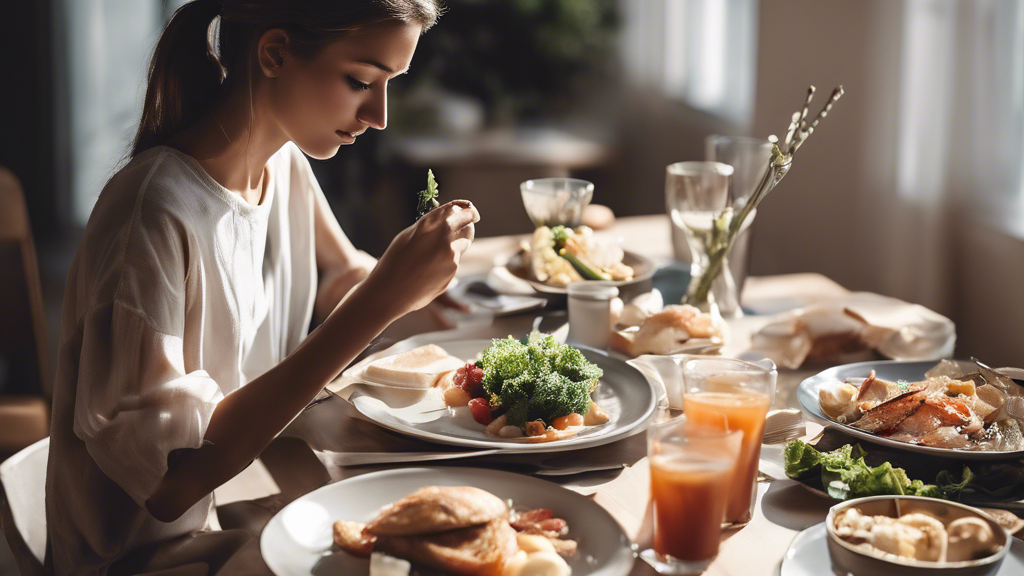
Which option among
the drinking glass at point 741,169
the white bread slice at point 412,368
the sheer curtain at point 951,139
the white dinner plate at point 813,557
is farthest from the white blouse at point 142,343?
the sheer curtain at point 951,139

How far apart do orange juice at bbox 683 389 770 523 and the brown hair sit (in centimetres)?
68

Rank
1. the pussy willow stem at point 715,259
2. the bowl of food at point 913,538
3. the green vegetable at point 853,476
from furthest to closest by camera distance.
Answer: the pussy willow stem at point 715,259 < the green vegetable at point 853,476 < the bowl of food at point 913,538

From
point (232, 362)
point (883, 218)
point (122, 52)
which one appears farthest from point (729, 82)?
point (232, 362)

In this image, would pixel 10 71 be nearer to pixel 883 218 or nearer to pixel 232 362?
pixel 232 362

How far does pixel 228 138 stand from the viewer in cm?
130

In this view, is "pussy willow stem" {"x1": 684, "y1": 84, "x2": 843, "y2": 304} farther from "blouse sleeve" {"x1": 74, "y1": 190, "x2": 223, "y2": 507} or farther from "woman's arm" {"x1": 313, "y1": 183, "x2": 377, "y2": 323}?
"blouse sleeve" {"x1": 74, "y1": 190, "x2": 223, "y2": 507}

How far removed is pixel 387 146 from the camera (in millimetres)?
5066

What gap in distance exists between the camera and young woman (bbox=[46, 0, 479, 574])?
1019 mm

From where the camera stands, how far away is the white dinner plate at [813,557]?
0.77 meters

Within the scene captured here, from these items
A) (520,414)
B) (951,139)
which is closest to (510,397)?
(520,414)

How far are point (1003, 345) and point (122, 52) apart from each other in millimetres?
3937

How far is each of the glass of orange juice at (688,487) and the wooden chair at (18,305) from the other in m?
1.82

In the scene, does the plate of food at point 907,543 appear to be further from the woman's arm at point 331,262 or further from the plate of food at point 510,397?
the woman's arm at point 331,262

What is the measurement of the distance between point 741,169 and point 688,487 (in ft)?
3.44
